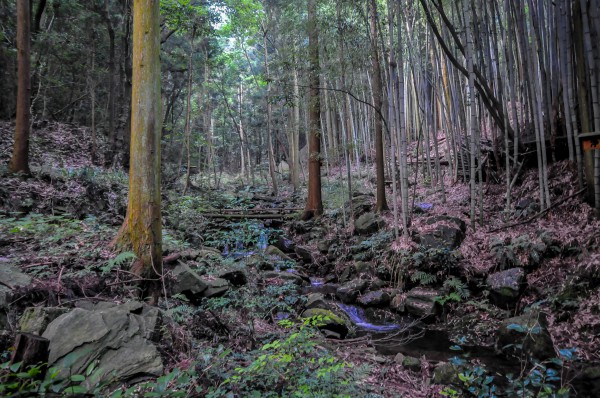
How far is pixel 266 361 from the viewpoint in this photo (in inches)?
99.6

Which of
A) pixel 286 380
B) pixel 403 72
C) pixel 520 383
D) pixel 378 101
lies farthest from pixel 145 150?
pixel 403 72

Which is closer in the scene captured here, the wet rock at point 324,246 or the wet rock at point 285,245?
the wet rock at point 324,246

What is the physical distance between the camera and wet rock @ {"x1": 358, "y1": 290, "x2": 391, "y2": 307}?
5.69m

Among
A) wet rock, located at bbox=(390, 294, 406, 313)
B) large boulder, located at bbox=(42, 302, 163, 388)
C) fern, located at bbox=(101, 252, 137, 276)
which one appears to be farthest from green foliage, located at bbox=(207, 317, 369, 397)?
wet rock, located at bbox=(390, 294, 406, 313)

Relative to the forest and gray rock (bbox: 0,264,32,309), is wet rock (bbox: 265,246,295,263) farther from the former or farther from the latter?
gray rock (bbox: 0,264,32,309)

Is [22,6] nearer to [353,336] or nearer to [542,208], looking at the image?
[353,336]

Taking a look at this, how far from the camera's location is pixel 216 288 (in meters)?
4.52

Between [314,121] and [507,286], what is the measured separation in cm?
631

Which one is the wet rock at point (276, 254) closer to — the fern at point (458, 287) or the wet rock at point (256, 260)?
the wet rock at point (256, 260)

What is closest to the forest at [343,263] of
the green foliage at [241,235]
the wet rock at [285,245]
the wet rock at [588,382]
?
the wet rock at [588,382]

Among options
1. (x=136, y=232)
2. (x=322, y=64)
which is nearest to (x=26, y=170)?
(x=136, y=232)

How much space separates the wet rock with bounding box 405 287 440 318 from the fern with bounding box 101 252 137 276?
12.9ft

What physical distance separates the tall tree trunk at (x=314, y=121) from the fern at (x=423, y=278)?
463 cm

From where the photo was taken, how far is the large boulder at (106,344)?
2.27 m
